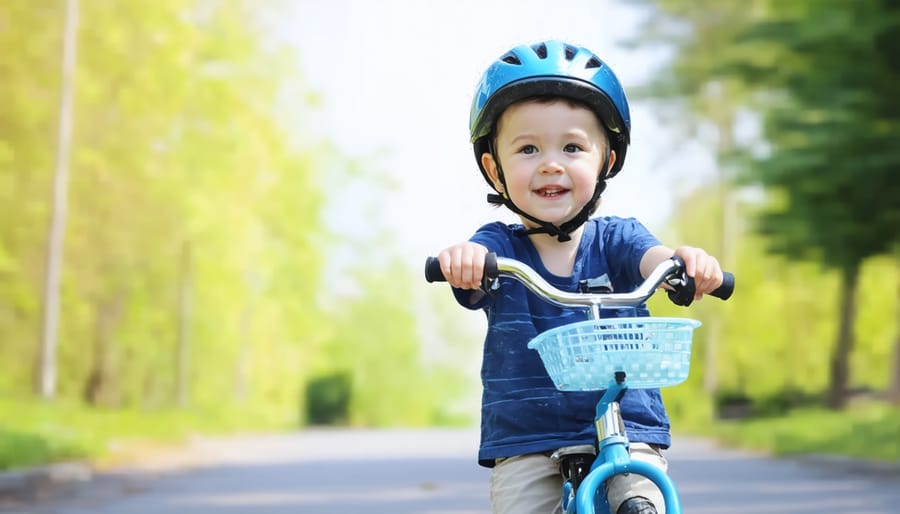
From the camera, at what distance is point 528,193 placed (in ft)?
11.5

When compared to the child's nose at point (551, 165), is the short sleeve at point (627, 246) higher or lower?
lower

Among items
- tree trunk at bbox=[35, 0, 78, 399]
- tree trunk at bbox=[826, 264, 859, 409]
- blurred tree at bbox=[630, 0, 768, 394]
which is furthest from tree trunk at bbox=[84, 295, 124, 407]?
tree trunk at bbox=[826, 264, 859, 409]

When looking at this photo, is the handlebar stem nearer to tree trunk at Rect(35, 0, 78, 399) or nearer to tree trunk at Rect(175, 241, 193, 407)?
tree trunk at Rect(35, 0, 78, 399)

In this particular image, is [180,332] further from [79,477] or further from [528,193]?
[528,193]

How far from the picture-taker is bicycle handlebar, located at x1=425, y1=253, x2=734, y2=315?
3.09 m

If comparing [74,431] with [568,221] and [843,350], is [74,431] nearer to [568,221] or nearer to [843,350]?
[568,221]

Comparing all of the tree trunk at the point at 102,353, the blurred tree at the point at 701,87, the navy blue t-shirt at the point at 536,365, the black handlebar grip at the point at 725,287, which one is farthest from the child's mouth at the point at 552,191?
the tree trunk at the point at 102,353

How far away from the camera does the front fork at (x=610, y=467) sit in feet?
9.55

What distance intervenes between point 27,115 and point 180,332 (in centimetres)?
726

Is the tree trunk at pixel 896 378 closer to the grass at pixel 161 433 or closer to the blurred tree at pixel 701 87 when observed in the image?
the grass at pixel 161 433

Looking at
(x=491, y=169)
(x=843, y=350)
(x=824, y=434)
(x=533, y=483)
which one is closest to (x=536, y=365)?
(x=533, y=483)

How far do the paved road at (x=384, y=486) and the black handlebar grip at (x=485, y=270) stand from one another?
648 centimetres

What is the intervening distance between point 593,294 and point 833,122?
33.2ft

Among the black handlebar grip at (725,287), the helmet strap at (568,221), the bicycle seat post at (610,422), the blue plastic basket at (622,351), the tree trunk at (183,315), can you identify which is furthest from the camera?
the tree trunk at (183,315)
